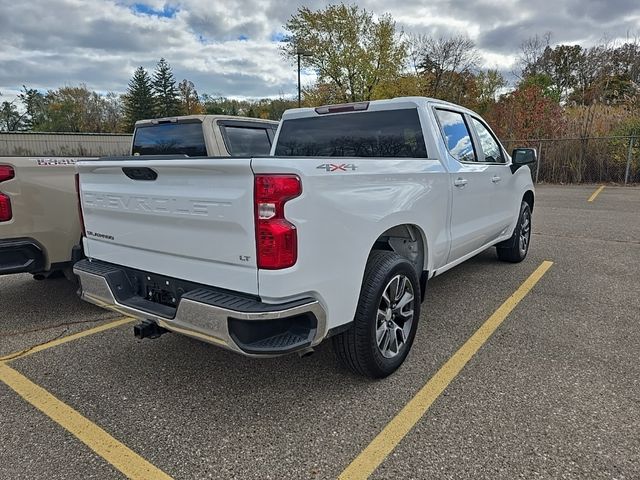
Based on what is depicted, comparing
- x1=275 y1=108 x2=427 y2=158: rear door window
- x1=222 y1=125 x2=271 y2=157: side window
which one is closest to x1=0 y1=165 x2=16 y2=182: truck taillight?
x1=222 y1=125 x2=271 y2=157: side window

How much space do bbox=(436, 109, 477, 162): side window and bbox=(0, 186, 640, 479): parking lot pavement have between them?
147cm

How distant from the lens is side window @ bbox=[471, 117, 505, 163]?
188 inches

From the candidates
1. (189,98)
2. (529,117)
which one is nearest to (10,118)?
(189,98)

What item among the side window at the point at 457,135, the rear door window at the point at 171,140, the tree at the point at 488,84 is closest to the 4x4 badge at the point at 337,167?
the side window at the point at 457,135

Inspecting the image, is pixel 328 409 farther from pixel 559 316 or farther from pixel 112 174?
pixel 559 316

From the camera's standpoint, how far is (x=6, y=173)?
3.71 m

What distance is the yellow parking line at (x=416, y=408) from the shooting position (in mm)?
2230

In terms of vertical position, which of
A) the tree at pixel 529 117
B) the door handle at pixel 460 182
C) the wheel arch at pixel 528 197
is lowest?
the wheel arch at pixel 528 197

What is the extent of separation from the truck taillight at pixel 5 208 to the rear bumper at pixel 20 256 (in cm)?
19

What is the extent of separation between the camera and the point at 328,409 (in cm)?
270

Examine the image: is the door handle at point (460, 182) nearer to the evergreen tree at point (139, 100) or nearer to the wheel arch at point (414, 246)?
the wheel arch at point (414, 246)

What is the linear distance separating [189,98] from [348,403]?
247 ft

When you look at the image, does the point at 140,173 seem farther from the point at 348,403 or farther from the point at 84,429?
the point at 348,403

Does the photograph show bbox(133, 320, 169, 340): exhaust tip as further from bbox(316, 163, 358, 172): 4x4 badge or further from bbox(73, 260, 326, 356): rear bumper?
bbox(316, 163, 358, 172): 4x4 badge
